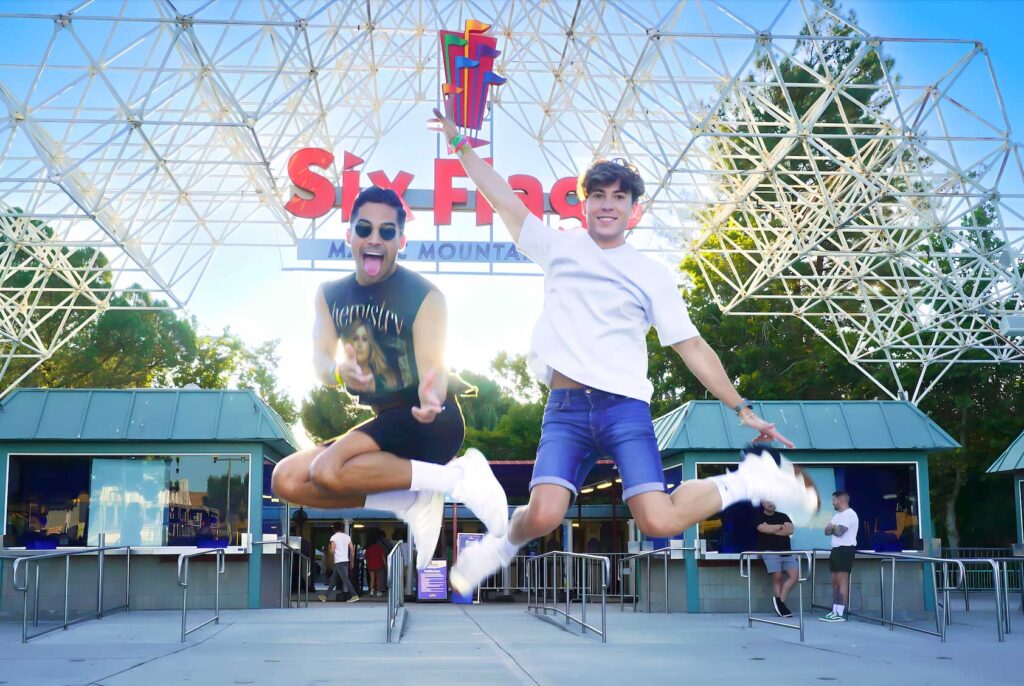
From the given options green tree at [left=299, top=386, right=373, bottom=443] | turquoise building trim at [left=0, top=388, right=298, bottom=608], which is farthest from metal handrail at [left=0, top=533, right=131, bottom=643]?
green tree at [left=299, top=386, right=373, bottom=443]

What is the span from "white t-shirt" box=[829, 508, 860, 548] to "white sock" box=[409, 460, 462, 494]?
45.2ft

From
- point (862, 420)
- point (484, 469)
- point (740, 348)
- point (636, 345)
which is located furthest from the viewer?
point (740, 348)

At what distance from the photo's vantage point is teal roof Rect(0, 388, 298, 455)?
1844 centimetres

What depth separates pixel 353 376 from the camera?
4715 mm

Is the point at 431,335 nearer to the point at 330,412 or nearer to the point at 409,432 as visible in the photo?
the point at 409,432

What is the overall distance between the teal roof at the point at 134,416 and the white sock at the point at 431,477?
13706mm

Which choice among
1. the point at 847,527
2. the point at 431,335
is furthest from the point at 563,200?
the point at 431,335

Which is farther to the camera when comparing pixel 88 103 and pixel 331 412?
pixel 88 103

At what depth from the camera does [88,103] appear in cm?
3014

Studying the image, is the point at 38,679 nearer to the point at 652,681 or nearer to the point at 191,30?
the point at 652,681

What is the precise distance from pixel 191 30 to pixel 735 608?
1390cm

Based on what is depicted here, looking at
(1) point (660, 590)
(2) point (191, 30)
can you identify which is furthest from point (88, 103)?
(1) point (660, 590)

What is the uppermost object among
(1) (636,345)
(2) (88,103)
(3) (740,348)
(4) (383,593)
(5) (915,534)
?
(2) (88,103)

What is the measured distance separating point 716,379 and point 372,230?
168 centimetres
